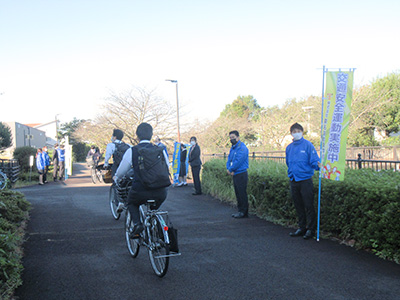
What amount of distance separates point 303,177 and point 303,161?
0.87 ft

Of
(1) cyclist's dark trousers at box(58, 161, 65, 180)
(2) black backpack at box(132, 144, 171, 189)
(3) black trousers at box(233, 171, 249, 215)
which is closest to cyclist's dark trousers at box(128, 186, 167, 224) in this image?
(2) black backpack at box(132, 144, 171, 189)

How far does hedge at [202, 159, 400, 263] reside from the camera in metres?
4.88

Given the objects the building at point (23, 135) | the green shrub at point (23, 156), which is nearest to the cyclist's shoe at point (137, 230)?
the green shrub at point (23, 156)

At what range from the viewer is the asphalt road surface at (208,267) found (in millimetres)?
3898

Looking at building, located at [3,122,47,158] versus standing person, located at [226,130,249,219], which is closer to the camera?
standing person, located at [226,130,249,219]

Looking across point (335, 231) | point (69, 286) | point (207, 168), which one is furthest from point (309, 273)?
point (207, 168)

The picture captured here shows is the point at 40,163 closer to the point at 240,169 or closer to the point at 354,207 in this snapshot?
the point at 240,169

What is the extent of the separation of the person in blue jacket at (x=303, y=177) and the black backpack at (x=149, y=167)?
264 centimetres

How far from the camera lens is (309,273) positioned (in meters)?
4.45

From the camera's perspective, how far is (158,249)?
14.1ft

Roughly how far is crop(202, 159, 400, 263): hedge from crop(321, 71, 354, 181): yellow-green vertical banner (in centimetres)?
36

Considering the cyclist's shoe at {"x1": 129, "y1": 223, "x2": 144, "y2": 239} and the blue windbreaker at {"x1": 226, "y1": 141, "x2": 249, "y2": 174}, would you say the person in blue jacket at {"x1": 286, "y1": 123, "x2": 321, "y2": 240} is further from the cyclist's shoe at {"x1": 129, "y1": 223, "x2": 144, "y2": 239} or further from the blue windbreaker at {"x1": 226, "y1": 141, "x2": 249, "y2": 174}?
the cyclist's shoe at {"x1": 129, "y1": 223, "x2": 144, "y2": 239}

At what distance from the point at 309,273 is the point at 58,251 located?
11.8 ft

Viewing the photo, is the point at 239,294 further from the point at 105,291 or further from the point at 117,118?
the point at 117,118
